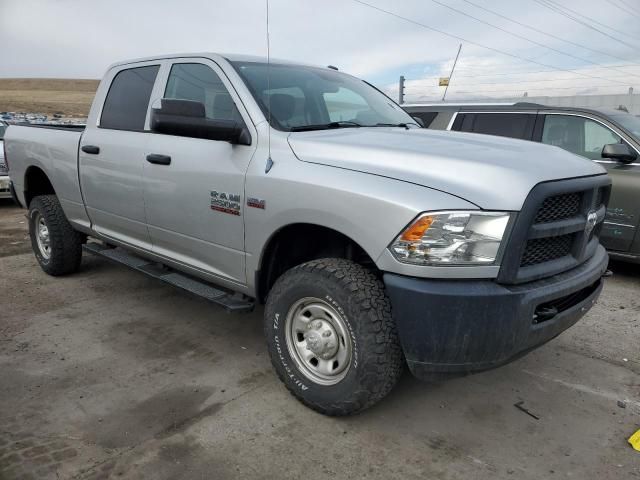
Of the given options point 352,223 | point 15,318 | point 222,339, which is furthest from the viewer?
point 15,318

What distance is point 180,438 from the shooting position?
273cm

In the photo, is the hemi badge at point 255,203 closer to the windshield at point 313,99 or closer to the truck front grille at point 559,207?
the windshield at point 313,99

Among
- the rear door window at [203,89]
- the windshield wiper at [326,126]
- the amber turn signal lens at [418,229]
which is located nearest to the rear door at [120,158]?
the rear door window at [203,89]

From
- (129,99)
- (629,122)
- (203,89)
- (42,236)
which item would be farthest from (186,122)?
(629,122)

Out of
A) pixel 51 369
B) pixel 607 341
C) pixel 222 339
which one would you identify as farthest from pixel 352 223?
pixel 607 341

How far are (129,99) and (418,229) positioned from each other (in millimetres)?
2903

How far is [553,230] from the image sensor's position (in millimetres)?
2555

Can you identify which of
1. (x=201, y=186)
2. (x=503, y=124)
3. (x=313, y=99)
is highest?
(x=313, y=99)

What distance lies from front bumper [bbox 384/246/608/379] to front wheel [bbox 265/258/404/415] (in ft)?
0.51

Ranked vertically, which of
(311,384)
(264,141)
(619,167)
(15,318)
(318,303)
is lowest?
(15,318)

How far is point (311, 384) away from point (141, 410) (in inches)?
37.1

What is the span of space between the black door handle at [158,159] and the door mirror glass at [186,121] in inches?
21.8

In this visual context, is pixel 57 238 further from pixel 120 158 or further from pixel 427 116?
pixel 427 116

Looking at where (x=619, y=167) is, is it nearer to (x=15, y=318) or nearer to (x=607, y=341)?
(x=607, y=341)
